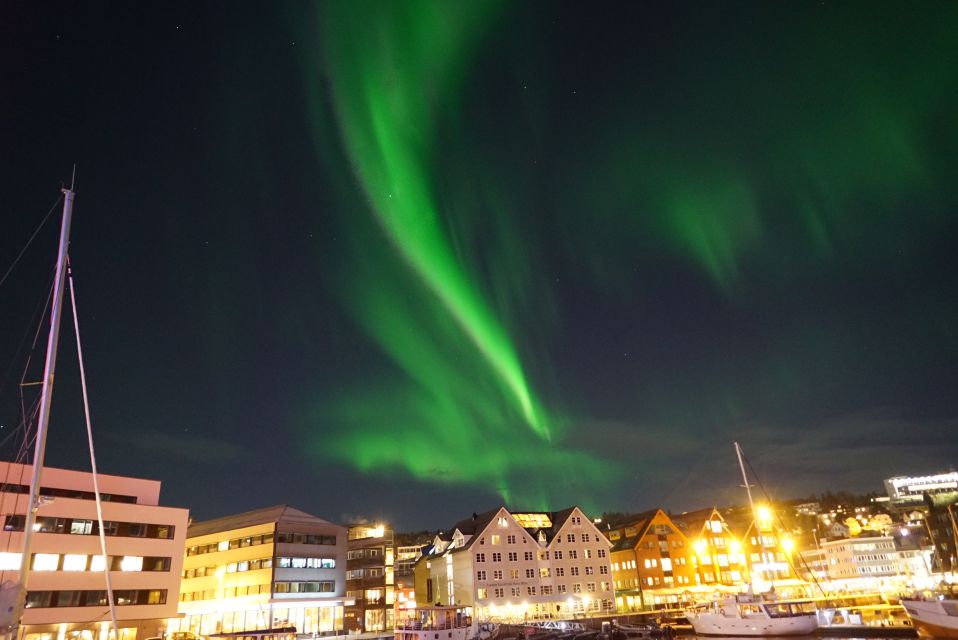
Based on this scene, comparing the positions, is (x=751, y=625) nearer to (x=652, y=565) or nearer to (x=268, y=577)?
(x=652, y=565)

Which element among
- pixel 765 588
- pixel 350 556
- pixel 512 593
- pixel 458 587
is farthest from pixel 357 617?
pixel 765 588

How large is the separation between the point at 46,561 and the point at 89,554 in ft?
11.0

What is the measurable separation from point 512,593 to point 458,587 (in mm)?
8151

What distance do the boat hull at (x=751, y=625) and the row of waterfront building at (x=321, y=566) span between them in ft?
34.4

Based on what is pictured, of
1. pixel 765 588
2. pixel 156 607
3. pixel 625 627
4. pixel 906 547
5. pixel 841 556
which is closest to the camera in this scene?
pixel 156 607

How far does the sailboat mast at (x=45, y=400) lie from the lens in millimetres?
25031

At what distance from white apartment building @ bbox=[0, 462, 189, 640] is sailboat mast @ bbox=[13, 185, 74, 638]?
2523cm

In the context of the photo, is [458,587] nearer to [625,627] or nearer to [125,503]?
[625,627]

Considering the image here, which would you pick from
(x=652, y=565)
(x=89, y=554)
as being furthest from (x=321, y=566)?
(x=652, y=565)

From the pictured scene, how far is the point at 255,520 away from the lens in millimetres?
83938

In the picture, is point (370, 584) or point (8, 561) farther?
point (370, 584)

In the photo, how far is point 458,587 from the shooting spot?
297 ft

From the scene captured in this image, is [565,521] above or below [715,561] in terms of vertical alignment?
above

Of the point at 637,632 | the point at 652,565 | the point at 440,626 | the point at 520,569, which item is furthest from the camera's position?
the point at 652,565
